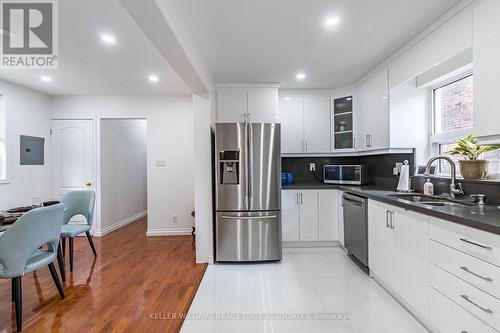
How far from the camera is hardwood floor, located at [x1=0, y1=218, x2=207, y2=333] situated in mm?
1975

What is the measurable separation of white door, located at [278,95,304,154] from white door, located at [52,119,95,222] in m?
3.41

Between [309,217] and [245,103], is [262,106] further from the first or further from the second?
[309,217]

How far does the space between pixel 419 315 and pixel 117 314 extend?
2.47 metres

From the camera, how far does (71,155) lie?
14.4 ft

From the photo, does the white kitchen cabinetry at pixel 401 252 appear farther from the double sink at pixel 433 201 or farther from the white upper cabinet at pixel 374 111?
the white upper cabinet at pixel 374 111

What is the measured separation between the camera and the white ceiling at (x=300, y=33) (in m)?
Result: 1.89

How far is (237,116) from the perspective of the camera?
3.59m

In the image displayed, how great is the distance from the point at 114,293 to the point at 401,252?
274cm

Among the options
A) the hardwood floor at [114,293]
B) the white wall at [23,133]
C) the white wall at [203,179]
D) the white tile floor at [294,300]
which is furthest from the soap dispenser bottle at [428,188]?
the white wall at [23,133]

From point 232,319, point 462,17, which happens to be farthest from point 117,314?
point 462,17

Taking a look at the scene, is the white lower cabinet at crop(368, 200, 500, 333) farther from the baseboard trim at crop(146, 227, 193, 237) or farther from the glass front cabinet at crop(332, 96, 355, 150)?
the baseboard trim at crop(146, 227, 193, 237)

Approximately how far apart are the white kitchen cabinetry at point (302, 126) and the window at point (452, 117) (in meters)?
1.45

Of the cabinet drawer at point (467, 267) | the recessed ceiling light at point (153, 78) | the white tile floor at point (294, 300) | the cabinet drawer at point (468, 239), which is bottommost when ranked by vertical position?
the white tile floor at point (294, 300)

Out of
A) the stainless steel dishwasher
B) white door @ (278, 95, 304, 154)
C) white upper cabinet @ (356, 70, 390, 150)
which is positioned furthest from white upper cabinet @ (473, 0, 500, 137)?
white door @ (278, 95, 304, 154)
